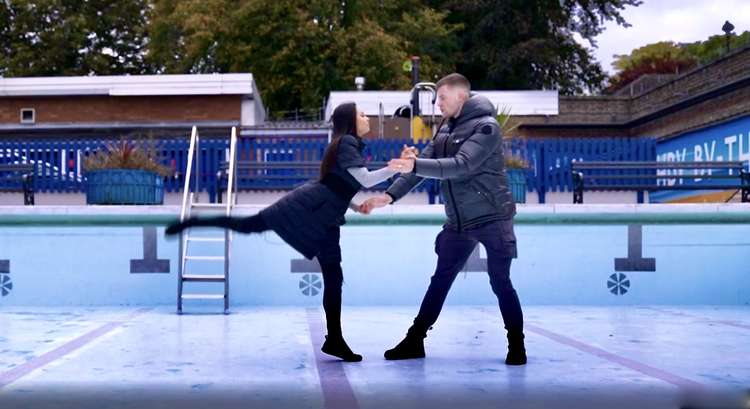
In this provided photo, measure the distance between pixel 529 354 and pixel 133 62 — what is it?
40517 mm

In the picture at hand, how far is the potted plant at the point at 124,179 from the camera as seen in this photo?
38.3ft

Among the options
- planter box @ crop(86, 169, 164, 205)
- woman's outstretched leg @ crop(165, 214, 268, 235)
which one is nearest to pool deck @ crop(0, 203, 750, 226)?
planter box @ crop(86, 169, 164, 205)

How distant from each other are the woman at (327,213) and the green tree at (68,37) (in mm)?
37771

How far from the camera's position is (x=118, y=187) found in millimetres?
11688

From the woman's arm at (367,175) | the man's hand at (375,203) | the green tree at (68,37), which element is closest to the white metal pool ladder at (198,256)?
the man's hand at (375,203)

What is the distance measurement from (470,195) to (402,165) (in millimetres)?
531

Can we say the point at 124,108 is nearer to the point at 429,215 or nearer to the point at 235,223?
the point at 429,215

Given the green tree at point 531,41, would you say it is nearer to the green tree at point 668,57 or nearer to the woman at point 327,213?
the green tree at point 668,57

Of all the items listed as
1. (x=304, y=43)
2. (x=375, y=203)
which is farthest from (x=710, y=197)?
(x=304, y=43)

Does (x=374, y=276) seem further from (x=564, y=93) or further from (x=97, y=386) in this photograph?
(x=564, y=93)

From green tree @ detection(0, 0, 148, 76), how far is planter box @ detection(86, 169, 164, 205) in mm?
31384

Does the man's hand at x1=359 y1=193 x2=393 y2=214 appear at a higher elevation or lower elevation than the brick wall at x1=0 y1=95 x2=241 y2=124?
lower

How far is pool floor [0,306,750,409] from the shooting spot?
4738 millimetres

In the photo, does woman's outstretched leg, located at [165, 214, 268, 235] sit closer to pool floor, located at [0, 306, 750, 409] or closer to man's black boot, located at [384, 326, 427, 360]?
pool floor, located at [0, 306, 750, 409]
